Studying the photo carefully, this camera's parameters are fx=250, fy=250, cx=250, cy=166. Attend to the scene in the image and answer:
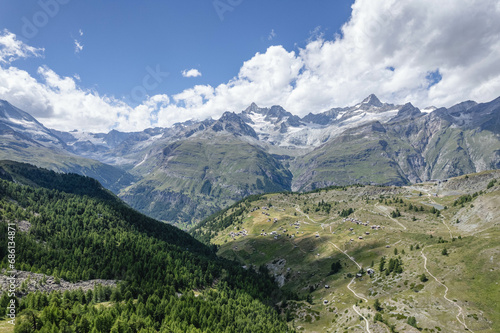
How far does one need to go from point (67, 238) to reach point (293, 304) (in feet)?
497

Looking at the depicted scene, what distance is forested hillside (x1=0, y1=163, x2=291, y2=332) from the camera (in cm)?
8456

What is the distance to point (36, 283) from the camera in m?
105

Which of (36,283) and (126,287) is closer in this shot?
(36,283)

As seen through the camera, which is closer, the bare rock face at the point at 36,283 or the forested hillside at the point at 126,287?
the forested hillside at the point at 126,287

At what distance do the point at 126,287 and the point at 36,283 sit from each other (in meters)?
35.3

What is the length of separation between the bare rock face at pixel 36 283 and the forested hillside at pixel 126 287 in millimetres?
4475

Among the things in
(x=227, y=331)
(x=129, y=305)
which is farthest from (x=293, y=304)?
(x=129, y=305)

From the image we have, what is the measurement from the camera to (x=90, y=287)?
12088 cm

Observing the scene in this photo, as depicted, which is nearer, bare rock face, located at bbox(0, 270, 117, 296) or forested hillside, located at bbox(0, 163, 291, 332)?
forested hillside, located at bbox(0, 163, 291, 332)

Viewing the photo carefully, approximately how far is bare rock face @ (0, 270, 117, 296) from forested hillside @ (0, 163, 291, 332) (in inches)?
176

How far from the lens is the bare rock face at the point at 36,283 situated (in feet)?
316

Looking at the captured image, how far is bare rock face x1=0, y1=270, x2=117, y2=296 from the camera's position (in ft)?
316

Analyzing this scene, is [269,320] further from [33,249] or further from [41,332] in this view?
[33,249]

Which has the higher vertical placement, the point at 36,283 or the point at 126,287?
the point at 36,283
